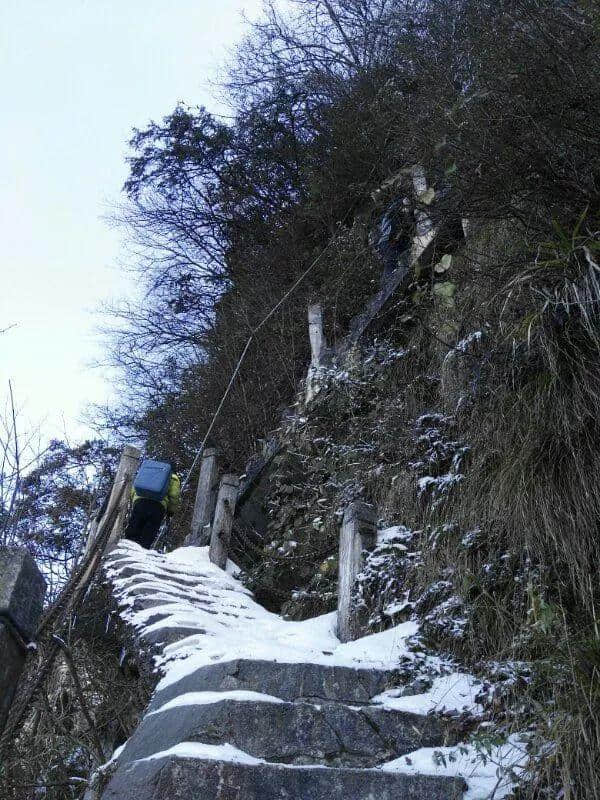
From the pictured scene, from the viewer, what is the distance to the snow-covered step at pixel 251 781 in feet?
8.40

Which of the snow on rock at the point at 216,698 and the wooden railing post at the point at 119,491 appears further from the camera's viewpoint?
the wooden railing post at the point at 119,491

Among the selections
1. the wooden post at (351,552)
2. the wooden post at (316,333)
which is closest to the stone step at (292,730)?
the wooden post at (351,552)

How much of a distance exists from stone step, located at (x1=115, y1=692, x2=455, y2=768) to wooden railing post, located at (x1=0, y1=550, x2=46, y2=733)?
628mm

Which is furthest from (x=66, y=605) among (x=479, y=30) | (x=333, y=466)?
(x=479, y=30)

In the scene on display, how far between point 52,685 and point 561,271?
5.06 m

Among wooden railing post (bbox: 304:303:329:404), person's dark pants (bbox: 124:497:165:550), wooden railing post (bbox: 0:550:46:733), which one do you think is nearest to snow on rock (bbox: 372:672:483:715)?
wooden railing post (bbox: 0:550:46:733)

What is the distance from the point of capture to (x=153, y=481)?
7.59 metres

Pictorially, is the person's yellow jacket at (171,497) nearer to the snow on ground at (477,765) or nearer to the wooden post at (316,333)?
the wooden post at (316,333)

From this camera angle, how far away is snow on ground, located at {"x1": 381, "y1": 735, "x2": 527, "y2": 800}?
2.66 m

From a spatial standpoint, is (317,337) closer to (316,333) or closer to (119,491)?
(316,333)

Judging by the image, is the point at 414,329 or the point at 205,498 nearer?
the point at 414,329

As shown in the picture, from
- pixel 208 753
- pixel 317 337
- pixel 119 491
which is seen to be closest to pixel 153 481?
pixel 119 491

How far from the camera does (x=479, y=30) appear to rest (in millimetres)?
5230

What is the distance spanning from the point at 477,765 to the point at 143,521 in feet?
17.8
